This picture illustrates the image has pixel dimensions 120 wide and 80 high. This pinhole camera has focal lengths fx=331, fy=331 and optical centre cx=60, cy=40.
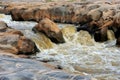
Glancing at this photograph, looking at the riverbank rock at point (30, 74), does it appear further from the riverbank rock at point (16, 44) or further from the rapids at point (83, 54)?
the riverbank rock at point (16, 44)

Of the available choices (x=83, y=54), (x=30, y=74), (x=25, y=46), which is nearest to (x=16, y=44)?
(x=25, y=46)

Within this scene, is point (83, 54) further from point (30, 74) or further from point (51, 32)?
point (30, 74)

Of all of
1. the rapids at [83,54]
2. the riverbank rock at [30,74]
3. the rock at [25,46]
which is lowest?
the rapids at [83,54]

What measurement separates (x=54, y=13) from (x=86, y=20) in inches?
132

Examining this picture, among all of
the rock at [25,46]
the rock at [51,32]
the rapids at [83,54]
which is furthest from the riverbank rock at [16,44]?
the rock at [51,32]

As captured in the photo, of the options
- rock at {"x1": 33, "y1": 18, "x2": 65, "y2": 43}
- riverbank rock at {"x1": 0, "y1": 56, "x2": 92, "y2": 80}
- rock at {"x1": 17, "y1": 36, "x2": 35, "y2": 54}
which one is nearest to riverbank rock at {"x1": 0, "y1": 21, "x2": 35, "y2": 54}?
rock at {"x1": 17, "y1": 36, "x2": 35, "y2": 54}

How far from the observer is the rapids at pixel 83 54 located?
13016 mm

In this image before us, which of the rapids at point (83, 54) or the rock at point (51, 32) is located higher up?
the rock at point (51, 32)

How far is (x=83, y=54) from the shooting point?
16562mm

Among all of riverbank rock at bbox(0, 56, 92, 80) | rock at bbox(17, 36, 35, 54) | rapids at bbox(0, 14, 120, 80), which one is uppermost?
riverbank rock at bbox(0, 56, 92, 80)

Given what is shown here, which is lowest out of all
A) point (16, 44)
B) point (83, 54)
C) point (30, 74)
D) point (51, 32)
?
point (83, 54)

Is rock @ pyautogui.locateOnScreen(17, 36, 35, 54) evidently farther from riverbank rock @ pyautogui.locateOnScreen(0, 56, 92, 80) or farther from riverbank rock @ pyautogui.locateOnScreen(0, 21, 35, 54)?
riverbank rock @ pyautogui.locateOnScreen(0, 56, 92, 80)

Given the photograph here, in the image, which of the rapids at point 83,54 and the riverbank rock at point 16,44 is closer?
the rapids at point 83,54

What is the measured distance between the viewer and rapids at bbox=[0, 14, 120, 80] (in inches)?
512
